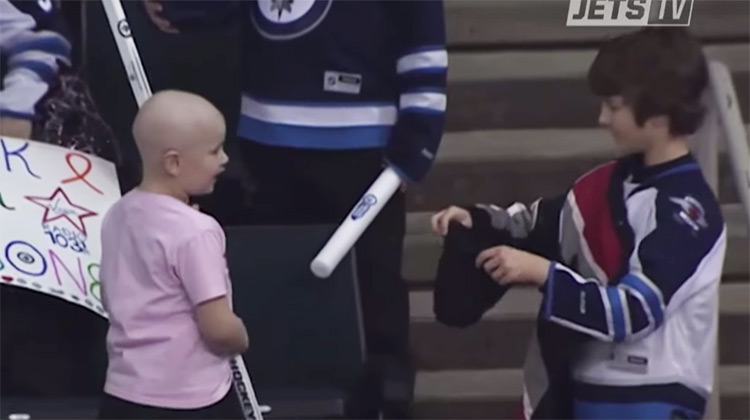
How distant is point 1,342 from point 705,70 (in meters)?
1.52

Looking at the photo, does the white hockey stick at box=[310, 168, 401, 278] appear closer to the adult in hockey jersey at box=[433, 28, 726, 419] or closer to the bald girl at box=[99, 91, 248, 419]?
the adult in hockey jersey at box=[433, 28, 726, 419]

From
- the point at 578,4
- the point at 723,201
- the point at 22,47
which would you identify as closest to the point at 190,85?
the point at 22,47

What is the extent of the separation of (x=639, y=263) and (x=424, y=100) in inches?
27.6

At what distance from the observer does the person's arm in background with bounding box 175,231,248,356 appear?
3027 mm

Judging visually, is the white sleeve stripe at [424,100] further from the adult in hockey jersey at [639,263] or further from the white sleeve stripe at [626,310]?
the white sleeve stripe at [626,310]

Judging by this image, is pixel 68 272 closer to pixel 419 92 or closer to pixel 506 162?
pixel 419 92

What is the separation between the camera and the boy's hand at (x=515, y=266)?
322 cm

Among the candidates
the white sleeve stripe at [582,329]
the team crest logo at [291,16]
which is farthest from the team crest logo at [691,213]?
the team crest logo at [291,16]

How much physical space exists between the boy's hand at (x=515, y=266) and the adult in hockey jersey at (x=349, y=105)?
0.49m

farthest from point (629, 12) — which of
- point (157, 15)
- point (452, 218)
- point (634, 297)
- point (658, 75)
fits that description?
point (157, 15)

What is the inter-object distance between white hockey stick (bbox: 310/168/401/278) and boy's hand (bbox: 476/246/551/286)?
41cm

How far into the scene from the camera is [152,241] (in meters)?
3.06

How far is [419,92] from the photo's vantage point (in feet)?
12.3

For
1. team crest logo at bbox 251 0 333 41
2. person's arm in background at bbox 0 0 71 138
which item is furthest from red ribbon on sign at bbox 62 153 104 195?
team crest logo at bbox 251 0 333 41
